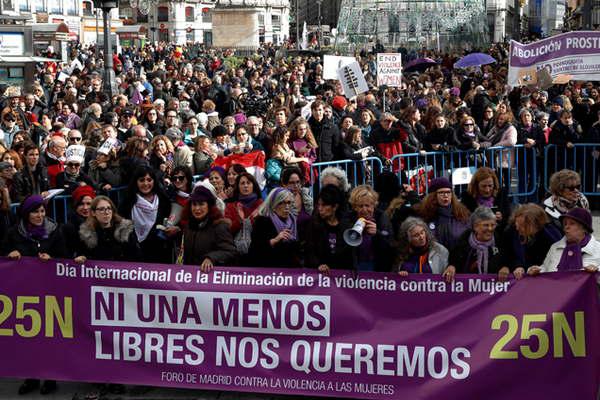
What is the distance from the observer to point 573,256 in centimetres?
638

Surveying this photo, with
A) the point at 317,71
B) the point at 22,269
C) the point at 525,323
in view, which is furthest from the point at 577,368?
the point at 317,71

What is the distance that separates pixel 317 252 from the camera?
681cm

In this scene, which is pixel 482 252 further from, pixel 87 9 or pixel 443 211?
pixel 87 9

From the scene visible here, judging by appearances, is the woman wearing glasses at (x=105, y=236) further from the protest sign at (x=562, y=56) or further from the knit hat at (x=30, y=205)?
the protest sign at (x=562, y=56)

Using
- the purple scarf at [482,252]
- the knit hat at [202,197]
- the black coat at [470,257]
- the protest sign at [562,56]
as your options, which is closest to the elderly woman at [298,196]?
the knit hat at [202,197]

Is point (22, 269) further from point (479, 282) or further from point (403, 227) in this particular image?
point (479, 282)

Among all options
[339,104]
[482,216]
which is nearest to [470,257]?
[482,216]

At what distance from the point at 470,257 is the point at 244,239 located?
67.0 inches

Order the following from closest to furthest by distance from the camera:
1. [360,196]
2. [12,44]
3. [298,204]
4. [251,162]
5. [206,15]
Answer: [360,196]
[298,204]
[251,162]
[12,44]
[206,15]

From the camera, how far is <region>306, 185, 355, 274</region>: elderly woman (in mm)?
6781

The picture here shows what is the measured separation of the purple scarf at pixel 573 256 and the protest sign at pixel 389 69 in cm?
1188

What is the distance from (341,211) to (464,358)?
1.37 metres

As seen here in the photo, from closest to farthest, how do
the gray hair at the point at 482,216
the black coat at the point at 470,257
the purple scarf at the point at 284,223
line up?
the black coat at the point at 470,257 → the gray hair at the point at 482,216 → the purple scarf at the point at 284,223

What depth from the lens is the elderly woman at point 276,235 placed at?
7.02 metres
